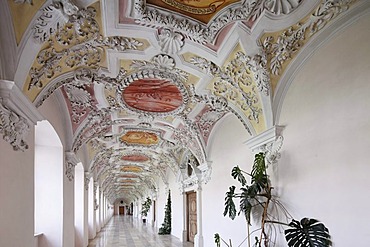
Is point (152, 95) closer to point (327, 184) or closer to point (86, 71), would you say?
point (86, 71)

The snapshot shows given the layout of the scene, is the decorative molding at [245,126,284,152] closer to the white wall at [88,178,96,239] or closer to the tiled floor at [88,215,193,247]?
the tiled floor at [88,215,193,247]

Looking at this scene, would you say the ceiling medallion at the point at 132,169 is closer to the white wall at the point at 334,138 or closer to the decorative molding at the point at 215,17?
the white wall at the point at 334,138

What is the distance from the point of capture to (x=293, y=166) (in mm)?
5398

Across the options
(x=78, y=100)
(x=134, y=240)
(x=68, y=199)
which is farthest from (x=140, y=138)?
(x=78, y=100)

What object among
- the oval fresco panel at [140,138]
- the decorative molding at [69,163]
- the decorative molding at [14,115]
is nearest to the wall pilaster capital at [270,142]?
the decorative molding at [14,115]

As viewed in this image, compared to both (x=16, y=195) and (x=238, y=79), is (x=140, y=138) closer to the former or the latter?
(x=238, y=79)

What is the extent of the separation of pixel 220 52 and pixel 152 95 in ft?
9.47

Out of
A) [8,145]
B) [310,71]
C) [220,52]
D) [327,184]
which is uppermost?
[220,52]

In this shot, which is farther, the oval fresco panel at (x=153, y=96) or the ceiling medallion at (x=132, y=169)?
the ceiling medallion at (x=132, y=169)

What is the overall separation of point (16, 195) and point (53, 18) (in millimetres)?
2207

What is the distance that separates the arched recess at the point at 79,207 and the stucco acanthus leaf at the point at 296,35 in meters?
8.25

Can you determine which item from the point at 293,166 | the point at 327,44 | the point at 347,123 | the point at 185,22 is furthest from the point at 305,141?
the point at 185,22

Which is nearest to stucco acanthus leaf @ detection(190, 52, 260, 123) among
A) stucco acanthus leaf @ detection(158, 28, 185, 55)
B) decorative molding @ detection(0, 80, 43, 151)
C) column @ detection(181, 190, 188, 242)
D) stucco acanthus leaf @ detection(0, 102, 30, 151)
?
stucco acanthus leaf @ detection(158, 28, 185, 55)

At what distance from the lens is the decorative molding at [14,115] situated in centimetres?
374
